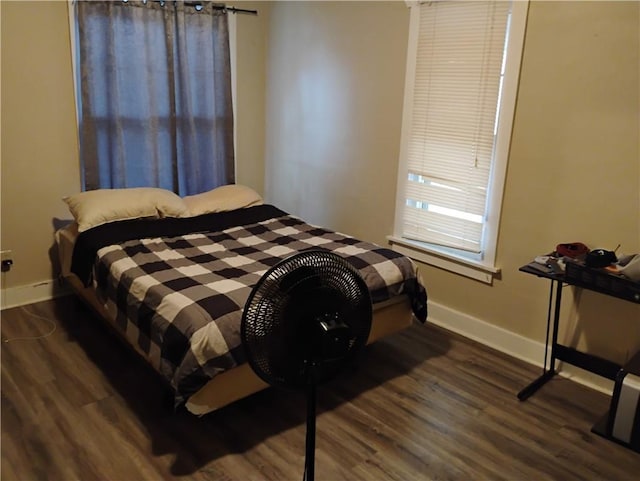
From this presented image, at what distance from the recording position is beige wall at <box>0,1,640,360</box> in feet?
8.36

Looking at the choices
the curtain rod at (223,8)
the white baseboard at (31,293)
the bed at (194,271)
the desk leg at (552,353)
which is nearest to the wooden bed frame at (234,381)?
the bed at (194,271)

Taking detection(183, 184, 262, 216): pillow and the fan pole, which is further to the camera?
detection(183, 184, 262, 216): pillow

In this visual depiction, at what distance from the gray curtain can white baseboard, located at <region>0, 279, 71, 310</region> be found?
731mm

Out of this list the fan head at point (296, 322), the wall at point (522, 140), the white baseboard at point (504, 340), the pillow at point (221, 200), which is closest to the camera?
the fan head at point (296, 322)

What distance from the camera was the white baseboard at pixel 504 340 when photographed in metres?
2.77

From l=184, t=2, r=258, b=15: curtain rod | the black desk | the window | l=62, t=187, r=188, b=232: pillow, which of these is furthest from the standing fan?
l=184, t=2, r=258, b=15: curtain rod

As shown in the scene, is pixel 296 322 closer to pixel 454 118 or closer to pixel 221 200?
pixel 454 118

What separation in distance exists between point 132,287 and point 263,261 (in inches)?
27.2

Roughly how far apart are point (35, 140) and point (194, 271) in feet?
5.17

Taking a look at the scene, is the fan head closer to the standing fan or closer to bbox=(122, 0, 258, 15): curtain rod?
the standing fan

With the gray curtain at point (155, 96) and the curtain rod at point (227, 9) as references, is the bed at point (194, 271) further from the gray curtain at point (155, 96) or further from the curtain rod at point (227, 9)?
the curtain rod at point (227, 9)

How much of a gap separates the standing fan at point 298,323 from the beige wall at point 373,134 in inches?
71.9

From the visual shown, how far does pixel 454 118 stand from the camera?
3.14 meters

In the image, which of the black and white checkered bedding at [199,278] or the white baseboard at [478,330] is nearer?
the black and white checkered bedding at [199,278]
